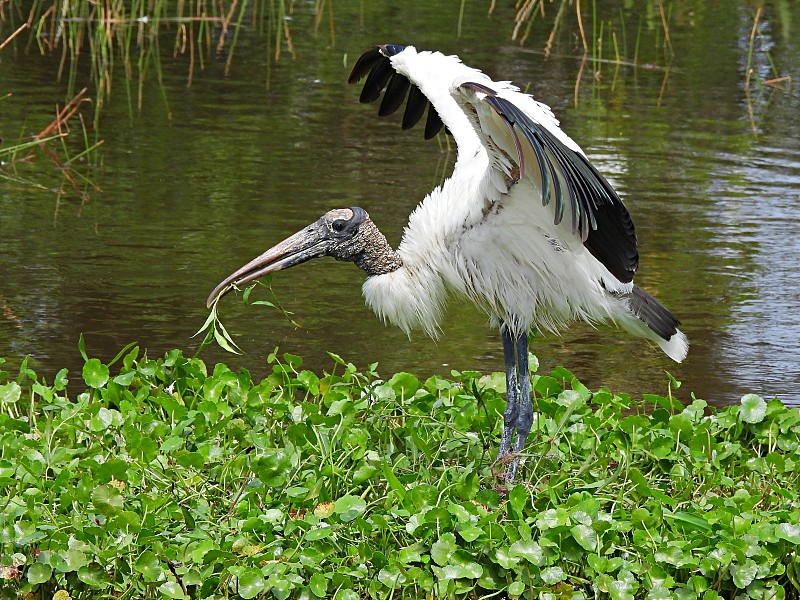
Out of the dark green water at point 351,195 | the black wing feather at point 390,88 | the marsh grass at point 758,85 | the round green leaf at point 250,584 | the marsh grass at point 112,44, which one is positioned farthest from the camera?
the marsh grass at point 758,85

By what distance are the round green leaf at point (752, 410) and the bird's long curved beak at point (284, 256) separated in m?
1.52

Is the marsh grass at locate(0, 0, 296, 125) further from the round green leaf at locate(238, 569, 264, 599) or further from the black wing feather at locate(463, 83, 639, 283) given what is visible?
the round green leaf at locate(238, 569, 264, 599)

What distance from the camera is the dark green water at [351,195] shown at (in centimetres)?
586

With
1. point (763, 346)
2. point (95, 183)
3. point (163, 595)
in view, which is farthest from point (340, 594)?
point (95, 183)

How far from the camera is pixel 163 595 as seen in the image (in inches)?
137

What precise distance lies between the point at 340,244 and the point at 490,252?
0.61 m

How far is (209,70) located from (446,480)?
7.70 m

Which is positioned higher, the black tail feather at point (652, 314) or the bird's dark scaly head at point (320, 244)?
the bird's dark scaly head at point (320, 244)

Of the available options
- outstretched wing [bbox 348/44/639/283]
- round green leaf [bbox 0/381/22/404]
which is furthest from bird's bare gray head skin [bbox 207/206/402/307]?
round green leaf [bbox 0/381/22/404]

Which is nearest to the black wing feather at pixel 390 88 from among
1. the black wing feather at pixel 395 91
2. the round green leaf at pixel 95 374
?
the black wing feather at pixel 395 91

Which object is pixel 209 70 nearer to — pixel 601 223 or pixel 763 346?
pixel 763 346

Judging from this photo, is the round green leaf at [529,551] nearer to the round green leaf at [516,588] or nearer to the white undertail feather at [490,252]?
the round green leaf at [516,588]

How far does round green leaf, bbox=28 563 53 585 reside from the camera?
3.49 m

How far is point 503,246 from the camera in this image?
161 inches
